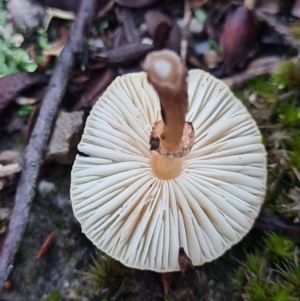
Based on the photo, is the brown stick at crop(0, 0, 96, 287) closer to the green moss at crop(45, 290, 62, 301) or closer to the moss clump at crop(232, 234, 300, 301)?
the green moss at crop(45, 290, 62, 301)

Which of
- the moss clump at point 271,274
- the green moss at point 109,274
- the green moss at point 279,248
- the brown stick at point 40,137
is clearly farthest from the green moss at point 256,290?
the brown stick at point 40,137

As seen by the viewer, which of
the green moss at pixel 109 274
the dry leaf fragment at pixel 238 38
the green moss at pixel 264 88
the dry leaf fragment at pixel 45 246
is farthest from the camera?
the dry leaf fragment at pixel 238 38

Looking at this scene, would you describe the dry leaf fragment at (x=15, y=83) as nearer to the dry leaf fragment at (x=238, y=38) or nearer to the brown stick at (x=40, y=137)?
the brown stick at (x=40, y=137)

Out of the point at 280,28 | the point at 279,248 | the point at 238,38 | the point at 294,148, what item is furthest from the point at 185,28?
the point at 279,248

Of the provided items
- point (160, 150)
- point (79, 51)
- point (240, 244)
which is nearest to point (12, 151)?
point (79, 51)

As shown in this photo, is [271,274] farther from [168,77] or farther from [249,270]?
[168,77]

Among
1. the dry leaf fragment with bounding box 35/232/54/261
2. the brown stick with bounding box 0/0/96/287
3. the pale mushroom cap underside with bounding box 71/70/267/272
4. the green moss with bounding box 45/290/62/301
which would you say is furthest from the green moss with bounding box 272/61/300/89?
the green moss with bounding box 45/290/62/301
